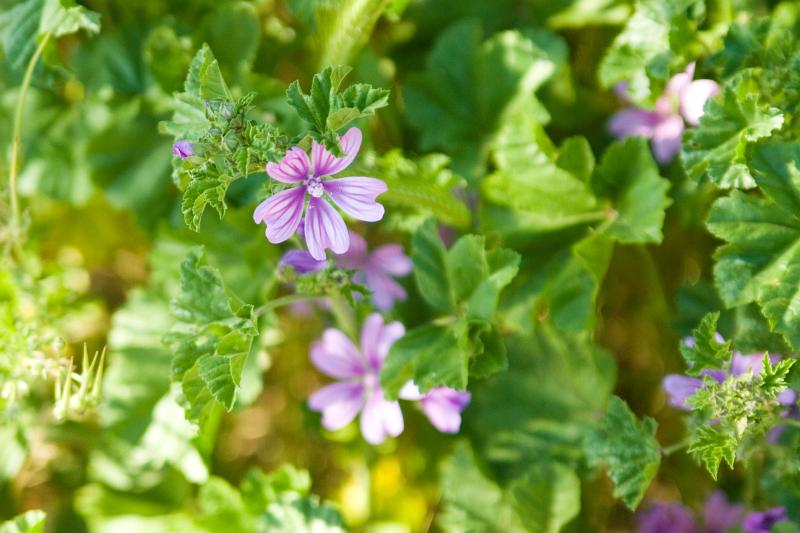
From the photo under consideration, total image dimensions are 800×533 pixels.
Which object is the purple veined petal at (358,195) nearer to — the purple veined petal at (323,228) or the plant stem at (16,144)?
the purple veined petal at (323,228)

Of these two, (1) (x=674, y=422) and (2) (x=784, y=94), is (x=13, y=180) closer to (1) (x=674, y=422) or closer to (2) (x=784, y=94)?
(2) (x=784, y=94)

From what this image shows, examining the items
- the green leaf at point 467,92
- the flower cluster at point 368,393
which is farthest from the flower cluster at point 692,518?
the green leaf at point 467,92

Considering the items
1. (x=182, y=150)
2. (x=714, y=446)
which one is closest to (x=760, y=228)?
(x=714, y=446)

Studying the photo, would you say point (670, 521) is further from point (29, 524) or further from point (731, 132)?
point (29, 524)

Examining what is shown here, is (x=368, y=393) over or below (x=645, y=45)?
below

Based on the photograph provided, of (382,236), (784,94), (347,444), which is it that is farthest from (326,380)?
(784,94)

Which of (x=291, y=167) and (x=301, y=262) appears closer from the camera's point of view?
(x=291, y=167)
